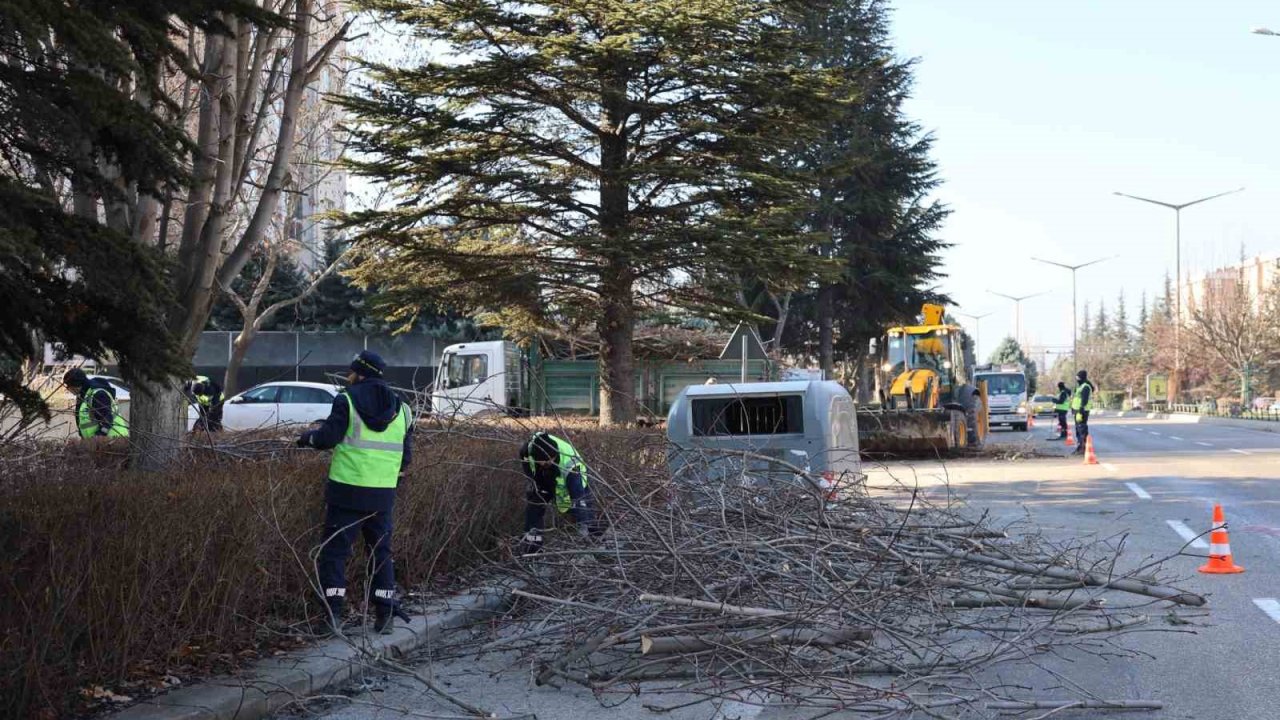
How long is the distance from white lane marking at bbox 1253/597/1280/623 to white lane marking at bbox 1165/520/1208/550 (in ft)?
8.99

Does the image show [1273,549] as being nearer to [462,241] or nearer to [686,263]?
[686,263]

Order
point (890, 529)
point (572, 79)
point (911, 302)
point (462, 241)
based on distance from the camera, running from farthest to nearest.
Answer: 1. point (911, 302)
2. point (462, 241)
3. point (572, 79)
4. point (890, 529)

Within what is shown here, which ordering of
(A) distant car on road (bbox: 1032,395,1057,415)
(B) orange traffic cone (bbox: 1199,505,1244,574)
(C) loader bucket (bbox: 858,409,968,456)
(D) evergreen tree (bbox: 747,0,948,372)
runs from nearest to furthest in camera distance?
(B) orange traffic cone (bbox: 1199,505,1244,574)
(C) loader bucket (bbox: 858,409,968,456)
(D) evergreen tree (bbox: 747,0,948,372)
(A) distant car on road (bbox: 1032,395,1057,415)

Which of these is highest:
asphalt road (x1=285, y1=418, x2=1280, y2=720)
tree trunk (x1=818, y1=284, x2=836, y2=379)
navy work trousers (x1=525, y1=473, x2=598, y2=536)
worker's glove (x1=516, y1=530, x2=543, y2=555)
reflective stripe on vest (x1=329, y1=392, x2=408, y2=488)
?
tree trunk (x1=818, y1=284, x2=836, y2=379)

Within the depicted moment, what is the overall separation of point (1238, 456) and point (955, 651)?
21.1 metres

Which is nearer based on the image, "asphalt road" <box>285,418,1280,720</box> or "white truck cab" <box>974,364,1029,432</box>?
"asphalt road" <box>285,418,1280,720</box>

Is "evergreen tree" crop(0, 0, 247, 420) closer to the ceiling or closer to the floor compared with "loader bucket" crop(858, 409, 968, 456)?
closer to the ceiling

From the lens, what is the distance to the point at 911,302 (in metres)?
44.2

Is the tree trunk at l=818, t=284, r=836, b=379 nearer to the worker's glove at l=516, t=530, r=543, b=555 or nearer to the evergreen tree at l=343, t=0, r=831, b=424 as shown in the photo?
the evergreen tree at l=343, t=0, r=831, b=424

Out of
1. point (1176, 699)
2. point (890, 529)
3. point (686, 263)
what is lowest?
point (1176, 699)

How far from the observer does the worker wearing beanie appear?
7547 millimetres

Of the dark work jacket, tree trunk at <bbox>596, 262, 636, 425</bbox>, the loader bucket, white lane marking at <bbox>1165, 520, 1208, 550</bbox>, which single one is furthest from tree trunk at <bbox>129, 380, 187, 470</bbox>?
the loader bucket

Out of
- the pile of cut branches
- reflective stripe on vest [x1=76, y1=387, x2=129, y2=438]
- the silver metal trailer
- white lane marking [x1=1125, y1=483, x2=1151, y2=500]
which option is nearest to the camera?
the pile of cut branches

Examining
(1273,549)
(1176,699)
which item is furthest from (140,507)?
(1273,549)
